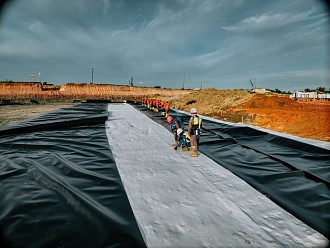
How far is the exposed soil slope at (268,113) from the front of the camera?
Answer: 9656 millimetres

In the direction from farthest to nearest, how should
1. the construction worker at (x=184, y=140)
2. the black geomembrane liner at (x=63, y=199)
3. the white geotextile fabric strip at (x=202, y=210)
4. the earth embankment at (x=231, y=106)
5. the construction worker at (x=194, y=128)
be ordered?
the earth embankment at (x=231, y=106) < the construction worker at (x=184, y=140) < the construction worker at (x=194, y=128) < the white geotextile fabric strip at (x=202, y=210) < the black geomembrane liner at (x=63, y=199)

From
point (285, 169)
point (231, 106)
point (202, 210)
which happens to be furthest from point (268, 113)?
point (202, 210)

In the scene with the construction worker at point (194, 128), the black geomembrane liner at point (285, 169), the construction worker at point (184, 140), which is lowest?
the black geomembrane liner at point (285, 169)

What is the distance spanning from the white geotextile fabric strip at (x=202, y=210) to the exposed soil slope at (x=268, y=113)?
599 cm

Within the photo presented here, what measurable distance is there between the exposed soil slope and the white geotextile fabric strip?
5993 millimetres

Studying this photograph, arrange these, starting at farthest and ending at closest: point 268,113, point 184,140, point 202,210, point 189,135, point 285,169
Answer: point 268,113
point 184,140
point 189,135
point 285,169
point 202,210

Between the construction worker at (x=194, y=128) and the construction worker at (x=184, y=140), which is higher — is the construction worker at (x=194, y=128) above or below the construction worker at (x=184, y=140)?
above

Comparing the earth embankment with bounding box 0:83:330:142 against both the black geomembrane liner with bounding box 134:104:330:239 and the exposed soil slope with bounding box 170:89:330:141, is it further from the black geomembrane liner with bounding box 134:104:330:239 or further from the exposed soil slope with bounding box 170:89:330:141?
the black geomembrane liner with bounding box 134:104:330:239

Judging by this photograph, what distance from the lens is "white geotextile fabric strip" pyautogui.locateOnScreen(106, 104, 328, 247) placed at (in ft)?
7.69

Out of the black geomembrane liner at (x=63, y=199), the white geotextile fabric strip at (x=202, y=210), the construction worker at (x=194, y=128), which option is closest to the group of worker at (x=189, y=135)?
the construction worker at (x=194, y=128)

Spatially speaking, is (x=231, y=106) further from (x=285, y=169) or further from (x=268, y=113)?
(x=285, y=169)

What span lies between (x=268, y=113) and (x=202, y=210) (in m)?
12.5

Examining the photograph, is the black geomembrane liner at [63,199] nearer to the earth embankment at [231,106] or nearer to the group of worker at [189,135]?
the group of worker at [189,135]

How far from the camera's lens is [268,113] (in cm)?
1348
